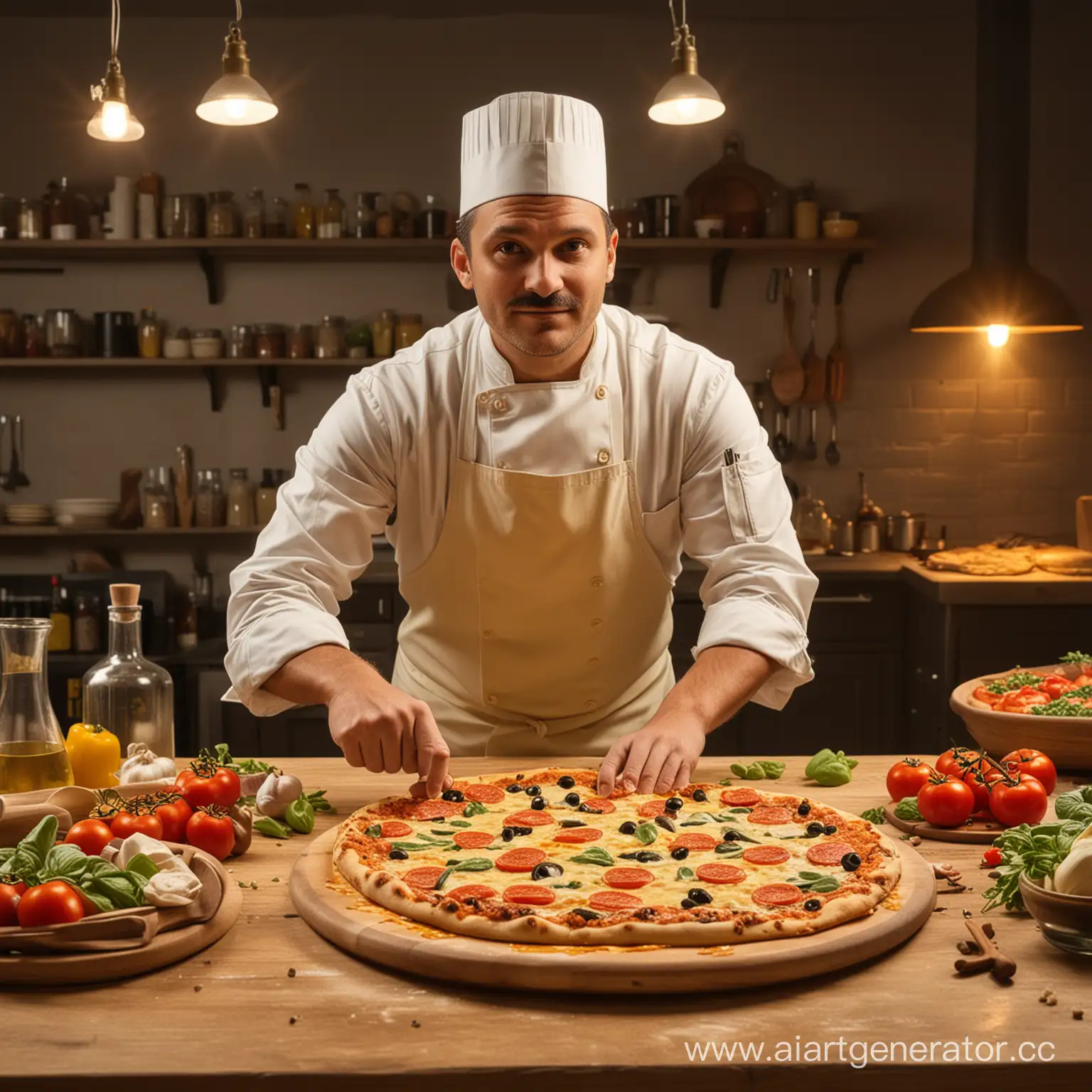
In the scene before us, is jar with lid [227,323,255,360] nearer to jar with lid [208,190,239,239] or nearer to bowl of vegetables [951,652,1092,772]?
jar with lid [208,190,239,239]

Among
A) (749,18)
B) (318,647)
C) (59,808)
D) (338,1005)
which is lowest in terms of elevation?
(338,1005)

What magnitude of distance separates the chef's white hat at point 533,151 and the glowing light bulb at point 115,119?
4.56ft

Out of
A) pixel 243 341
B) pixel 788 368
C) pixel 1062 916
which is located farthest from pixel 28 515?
pixel 1062 916

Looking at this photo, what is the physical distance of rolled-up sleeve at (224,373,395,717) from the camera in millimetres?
2008

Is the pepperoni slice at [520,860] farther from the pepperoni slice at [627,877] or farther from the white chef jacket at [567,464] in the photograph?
the white chef jacket at [567,464]

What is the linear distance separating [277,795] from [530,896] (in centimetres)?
52

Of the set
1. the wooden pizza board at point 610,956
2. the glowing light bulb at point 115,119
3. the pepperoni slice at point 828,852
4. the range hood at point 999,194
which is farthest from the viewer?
the range hood at point 999,194

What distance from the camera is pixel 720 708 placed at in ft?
6.54

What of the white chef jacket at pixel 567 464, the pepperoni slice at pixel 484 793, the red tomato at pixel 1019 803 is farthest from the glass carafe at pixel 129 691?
the red tomato at pixel 1019 803

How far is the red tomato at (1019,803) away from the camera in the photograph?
176cm

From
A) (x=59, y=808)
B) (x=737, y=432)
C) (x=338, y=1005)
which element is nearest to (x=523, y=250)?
(x=737, y=432)

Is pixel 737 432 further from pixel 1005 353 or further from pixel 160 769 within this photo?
pixel 1005 353

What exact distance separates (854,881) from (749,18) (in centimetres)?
486

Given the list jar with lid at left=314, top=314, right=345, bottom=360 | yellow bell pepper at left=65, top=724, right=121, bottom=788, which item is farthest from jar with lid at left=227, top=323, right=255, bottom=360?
yellow bell pepper at left=65, top=724, right=121, bottom=788
